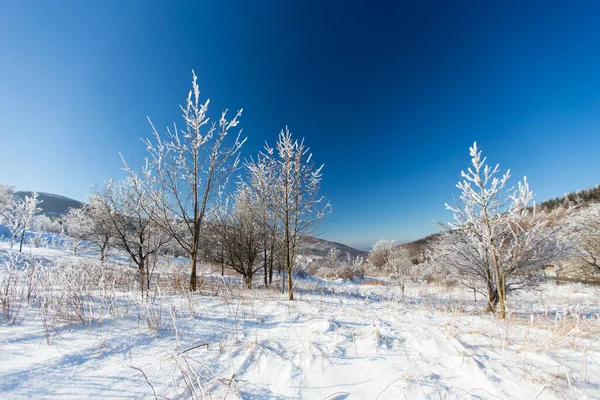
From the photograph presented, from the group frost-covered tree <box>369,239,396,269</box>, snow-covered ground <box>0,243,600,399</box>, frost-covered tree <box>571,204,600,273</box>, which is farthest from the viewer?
frost-covered tree <box>369,239,396,269</box>

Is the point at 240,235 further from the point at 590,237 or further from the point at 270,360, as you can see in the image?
the point at 590,237

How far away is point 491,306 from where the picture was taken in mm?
7566

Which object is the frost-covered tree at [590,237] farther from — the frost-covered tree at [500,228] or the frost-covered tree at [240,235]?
the frost-covered tree at [240,235]

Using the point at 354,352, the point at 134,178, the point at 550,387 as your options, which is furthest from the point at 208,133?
the point at 550,387

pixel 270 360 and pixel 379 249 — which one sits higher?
pixel 379 249

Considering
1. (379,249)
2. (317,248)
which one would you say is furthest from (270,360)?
(379,249)

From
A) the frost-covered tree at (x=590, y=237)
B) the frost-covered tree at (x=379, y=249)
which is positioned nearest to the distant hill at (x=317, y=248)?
the frost-covered tree at (x=379, y=249)

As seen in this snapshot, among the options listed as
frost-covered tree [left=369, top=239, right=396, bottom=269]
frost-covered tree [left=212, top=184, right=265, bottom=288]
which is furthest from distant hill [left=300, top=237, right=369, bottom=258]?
frost-covered tree [left=369, top=239, right=396, bottom=269]

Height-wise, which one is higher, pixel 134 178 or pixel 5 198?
pixel 5 198

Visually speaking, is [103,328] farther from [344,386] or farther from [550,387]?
[550,387]

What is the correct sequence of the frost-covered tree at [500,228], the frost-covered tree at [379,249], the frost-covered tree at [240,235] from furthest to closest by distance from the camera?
the frost-covered tree at [379,249] → the frost-covered tree at [240,235] → the frost-covered tree at [500,228]

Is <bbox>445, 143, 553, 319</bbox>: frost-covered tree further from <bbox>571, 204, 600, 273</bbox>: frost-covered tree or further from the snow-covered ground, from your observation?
<bbox>571, 204, 600, 273</bbox>: frost-covered tree

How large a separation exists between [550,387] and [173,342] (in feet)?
11.9

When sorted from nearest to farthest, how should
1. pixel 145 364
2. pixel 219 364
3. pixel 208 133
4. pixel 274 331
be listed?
pixel 145 364 → pixel 219 364 → pixel 274 331 → pixel 208 133
